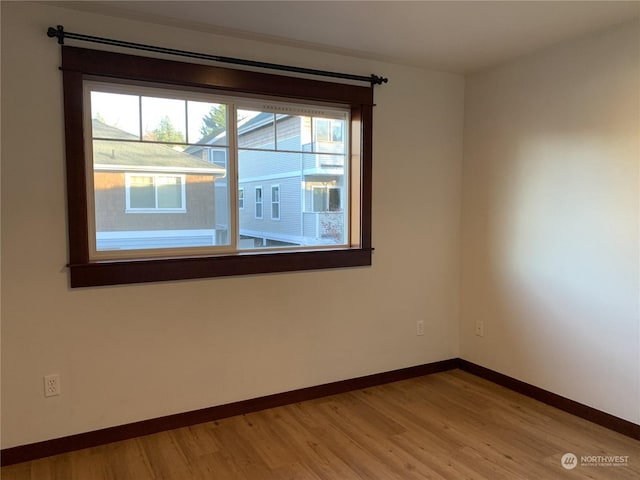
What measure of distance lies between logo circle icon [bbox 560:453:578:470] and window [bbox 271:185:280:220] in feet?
7.28

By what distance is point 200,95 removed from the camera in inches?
112

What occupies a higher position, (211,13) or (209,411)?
(211,13)

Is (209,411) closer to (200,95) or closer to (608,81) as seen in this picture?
(200,95)

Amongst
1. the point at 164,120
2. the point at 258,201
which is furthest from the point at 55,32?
the point at 258,201

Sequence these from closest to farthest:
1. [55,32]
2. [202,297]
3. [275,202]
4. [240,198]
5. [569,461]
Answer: [55,32], [569,461], [202,297], [240,198], [275,202]

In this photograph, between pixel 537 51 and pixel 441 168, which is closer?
pixel 537 51

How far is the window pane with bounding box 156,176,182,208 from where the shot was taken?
9.11ft

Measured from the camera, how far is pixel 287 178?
3.18 m

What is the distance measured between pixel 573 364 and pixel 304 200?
2.12m

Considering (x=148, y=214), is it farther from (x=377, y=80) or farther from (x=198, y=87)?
(x=377, y=80)

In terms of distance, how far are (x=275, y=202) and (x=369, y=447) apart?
5.43 ft

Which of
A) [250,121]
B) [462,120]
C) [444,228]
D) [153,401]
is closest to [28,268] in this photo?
[153,401]

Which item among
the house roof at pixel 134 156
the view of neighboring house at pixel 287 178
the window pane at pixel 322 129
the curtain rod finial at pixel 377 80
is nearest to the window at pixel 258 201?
the view of neighboring house at pixel 287 178

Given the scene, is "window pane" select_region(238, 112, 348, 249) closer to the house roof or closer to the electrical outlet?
the house roof
